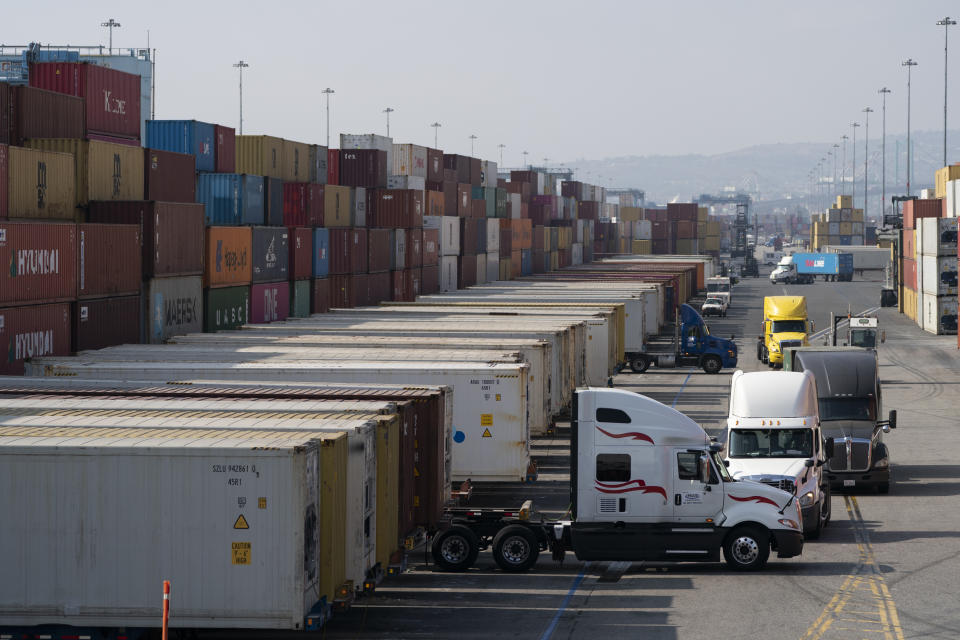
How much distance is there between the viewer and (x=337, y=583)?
64.9 ft

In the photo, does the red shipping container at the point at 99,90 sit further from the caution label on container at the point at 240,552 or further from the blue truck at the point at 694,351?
the blue truck at the point at 694,351

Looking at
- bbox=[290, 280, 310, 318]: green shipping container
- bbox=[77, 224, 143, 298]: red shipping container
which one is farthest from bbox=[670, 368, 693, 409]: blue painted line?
bbox=[77, 224, 143, 298]: red shipping container

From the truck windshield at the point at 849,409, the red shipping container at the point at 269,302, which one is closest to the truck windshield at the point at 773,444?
the truck windshield at the point at 849,409

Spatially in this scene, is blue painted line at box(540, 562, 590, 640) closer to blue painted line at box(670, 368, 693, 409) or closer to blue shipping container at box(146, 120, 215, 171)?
blue painted line at box(670, 368, 693, 409)

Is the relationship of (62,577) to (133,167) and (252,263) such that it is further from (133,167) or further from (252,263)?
(252,263)

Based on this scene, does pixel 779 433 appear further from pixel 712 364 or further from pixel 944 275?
pixel 944 275

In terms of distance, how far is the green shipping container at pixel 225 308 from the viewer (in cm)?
4484

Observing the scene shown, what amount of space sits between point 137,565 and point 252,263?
3154 cm

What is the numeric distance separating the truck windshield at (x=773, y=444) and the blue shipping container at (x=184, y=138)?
27.4m

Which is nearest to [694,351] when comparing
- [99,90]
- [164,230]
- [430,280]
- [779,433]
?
[430,280]

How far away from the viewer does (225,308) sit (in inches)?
1827

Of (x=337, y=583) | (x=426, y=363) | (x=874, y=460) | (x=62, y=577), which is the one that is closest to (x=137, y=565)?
(x=62, y=577)

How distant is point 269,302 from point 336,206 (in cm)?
1311

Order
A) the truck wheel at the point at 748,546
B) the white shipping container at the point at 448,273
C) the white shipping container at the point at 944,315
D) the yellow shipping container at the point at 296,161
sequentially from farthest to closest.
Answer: the white shipping container at the point at 944,315 → the white shipping container at the point at 448,273 → the yellow shipping container at the point at 296,161 → the truck wheel at the point at 748,546
